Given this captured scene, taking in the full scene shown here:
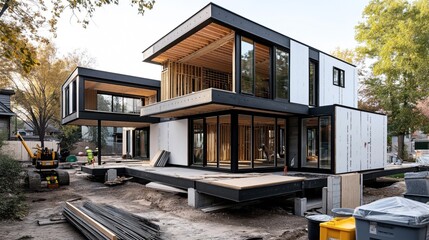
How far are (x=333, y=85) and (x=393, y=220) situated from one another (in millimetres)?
11553

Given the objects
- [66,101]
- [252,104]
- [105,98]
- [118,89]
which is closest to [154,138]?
[118,89]

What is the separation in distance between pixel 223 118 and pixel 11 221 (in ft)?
24.3

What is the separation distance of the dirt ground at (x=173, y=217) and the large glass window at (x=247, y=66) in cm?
401

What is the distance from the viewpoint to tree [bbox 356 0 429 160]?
21.4m

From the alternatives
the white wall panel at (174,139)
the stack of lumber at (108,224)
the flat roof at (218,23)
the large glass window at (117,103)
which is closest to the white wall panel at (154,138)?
the white wall panel at (174,139)

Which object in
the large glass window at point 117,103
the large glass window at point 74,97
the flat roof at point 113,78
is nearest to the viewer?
the flat roof at point 113,78

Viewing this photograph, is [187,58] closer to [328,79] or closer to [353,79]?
[328,79]

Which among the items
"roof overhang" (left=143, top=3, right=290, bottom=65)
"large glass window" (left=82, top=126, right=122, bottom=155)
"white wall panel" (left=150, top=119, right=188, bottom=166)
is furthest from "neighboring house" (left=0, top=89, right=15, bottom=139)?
"roof overhang" (left=143, top=3, right=290, bottom=65)

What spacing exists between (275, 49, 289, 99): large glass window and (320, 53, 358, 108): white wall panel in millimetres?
2682

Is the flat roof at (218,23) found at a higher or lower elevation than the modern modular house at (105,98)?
higher

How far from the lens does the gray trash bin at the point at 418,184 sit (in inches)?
269

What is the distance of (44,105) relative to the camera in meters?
25.2

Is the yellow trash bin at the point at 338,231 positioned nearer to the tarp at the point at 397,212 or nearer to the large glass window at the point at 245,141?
the tarp at the point at 397,212

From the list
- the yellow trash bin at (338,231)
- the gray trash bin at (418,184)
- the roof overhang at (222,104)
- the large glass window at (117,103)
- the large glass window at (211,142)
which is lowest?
the yellow trash bin at (338,231)
